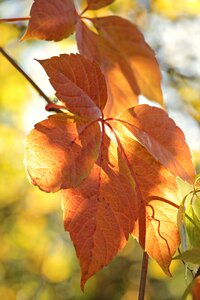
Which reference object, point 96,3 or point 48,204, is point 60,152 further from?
point 48,204

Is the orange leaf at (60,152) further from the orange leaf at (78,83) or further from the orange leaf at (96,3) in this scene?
the orange leaf at (96,3)

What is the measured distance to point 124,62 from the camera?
89cm

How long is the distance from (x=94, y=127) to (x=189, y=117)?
5.01 ft

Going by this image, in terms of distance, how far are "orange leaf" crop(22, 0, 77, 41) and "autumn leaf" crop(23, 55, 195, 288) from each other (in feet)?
0.29

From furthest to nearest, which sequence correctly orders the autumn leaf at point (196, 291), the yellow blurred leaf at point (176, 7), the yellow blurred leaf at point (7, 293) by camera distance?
the yellow blurred leaf at point (7, 293)
the yellow blurred leaf at point (176, 7)
the autumn leaf at point (196, 291)

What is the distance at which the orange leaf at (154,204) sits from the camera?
63 centimetres

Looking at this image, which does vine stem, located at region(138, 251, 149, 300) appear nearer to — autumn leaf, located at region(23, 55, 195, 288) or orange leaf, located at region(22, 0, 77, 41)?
autumn leaf, located at region(23, 55, 195, 288)

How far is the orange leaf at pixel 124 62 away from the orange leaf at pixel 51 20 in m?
0.09

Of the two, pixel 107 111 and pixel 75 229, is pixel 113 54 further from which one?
pixel 75 229

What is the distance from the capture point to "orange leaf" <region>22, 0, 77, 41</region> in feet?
2.25

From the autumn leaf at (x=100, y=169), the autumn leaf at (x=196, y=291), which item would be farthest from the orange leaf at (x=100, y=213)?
the autumn leaf at (x=196, y=291)

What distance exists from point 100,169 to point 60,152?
2.6 inches

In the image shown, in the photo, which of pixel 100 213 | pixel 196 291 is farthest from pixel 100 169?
pixel 196 291

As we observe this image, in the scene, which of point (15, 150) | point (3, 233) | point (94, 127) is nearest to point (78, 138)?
point (94, 127)
